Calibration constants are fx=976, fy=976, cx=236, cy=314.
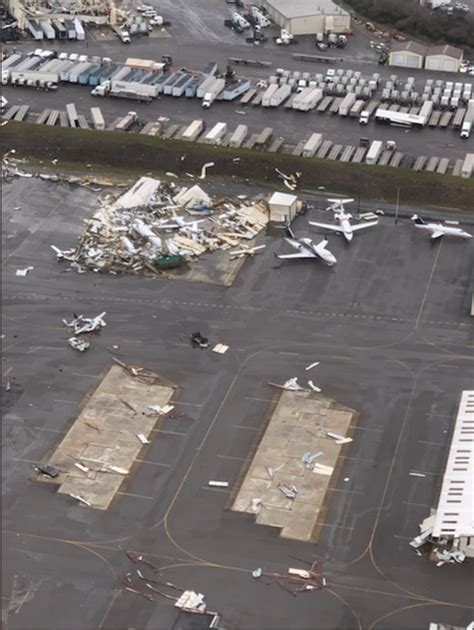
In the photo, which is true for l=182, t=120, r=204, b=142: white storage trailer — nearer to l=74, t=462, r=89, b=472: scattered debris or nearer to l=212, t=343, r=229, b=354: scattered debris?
l=212, t=343, r=229, b=354: scattered debris

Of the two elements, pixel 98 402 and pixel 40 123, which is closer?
pixel 98 402

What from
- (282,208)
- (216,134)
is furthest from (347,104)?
(282,208)

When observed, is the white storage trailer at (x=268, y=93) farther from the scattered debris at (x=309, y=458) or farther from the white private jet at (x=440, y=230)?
the scattered debris at (x=309, y=458)

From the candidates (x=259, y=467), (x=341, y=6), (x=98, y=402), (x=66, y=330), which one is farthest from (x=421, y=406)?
(x=341, y=6)

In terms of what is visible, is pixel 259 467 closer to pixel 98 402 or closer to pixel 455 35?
pixel 98 402

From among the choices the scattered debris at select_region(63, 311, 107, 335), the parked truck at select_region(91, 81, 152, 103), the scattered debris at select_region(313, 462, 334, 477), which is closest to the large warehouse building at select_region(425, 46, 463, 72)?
the parked truck at select_region(91, 81, 152, 103)

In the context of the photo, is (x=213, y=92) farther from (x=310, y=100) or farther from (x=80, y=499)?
(x=80, y=499)
